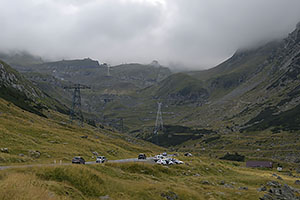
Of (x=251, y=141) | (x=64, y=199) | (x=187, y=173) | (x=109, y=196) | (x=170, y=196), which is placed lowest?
(x=251, y=141)

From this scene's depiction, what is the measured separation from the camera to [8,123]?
238ft

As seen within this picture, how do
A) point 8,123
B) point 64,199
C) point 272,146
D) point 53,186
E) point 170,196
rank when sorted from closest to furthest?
1. point 64,199
2. point 53,186
3. point 170,196
4. point 8,123
5. point 272,146

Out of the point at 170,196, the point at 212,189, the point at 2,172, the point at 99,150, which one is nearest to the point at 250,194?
the point at 212,189

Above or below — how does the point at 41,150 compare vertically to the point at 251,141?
above

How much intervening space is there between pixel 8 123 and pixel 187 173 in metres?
51.4

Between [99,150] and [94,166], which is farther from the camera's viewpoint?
[99,150]

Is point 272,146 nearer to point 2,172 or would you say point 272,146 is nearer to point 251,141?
point 251,141

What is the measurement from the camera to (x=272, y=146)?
156 meters

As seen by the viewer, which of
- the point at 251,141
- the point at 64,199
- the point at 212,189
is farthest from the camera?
the point at 251,141

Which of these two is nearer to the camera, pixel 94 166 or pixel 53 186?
pixel 53 186

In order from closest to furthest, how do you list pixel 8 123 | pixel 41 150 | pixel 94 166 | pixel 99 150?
pixel 94 166
pixel 41 150
pixel 8 123
pixel 99 150

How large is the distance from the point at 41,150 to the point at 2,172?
102ft

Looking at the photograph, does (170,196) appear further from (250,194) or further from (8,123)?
(8,123)

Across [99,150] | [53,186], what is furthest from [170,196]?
[99,150]
